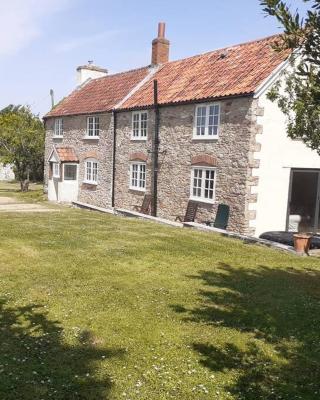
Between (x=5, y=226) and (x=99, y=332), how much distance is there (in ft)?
35.4

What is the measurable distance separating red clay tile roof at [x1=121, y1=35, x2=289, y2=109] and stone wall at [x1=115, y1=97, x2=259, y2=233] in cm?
64

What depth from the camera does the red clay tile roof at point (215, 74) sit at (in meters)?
17.8

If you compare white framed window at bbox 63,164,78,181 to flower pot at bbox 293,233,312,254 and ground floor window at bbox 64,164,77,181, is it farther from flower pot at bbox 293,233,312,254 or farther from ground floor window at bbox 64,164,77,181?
flower pot at bbox 293,233,312,254

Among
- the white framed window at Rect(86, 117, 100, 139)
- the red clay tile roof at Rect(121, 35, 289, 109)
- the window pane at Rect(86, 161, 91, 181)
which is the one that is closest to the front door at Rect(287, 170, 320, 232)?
the red clay tile roof at Rect(121, 35, 289, 109)

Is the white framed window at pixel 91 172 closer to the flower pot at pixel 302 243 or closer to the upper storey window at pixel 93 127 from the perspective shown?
the upper storey window at pixel 93 127

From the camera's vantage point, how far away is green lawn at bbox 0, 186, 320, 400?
18.7ft

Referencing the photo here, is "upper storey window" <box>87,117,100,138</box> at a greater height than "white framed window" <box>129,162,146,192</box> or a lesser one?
greater

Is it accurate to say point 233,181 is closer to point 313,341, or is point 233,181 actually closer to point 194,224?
point 194,224

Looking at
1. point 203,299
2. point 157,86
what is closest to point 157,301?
point 203,299

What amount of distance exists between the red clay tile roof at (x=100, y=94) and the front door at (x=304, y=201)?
39.1 feet

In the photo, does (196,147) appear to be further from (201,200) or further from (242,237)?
(242,237)

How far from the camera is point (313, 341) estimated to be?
23.8ft

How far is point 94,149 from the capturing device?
1055 inches

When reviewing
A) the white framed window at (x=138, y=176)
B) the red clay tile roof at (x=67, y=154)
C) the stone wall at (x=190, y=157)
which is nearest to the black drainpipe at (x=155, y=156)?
the stone wall at (x=190, y=157)
